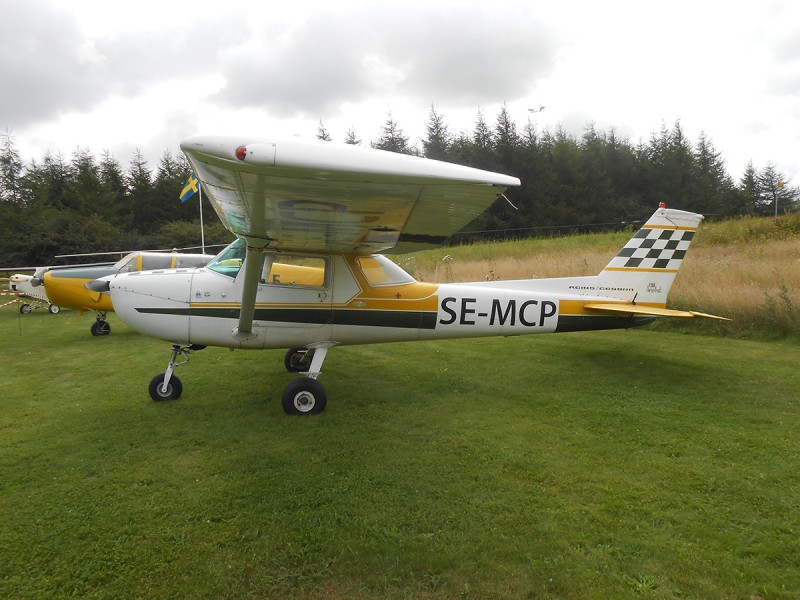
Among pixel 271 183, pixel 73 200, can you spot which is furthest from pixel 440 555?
pixel 73 200

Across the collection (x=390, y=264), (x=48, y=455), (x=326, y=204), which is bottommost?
(x=48, y=455)

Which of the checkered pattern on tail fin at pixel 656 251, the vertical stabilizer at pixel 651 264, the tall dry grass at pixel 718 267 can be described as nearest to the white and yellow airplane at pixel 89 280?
the tall dry grass at pixel 718 267

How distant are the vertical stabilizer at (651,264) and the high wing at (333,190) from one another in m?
3.19

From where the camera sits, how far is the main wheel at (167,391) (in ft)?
16.4

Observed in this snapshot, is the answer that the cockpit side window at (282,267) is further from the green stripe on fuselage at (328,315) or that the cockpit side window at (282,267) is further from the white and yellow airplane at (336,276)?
the green stripe on fuselage at (328,315)

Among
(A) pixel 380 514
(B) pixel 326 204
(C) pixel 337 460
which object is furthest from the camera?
(C) pixel 337 460

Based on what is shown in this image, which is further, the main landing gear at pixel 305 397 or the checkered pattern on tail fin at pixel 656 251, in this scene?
the checkered pattern on tail fin at pixel 656 251

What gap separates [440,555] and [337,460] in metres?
1.37

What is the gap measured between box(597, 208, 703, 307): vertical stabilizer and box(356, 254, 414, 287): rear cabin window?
287 cm

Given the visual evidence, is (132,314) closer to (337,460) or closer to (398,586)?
(337,460)

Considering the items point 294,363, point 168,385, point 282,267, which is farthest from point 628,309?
point 168,385

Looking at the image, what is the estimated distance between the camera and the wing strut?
4.02 meters

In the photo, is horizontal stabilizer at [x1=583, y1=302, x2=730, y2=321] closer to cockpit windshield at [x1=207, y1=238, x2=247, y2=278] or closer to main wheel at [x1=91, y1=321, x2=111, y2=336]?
cockpit windshield at [x1=207, y1=238, x2=247, y2=278]

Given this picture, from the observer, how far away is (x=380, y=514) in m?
2.83
